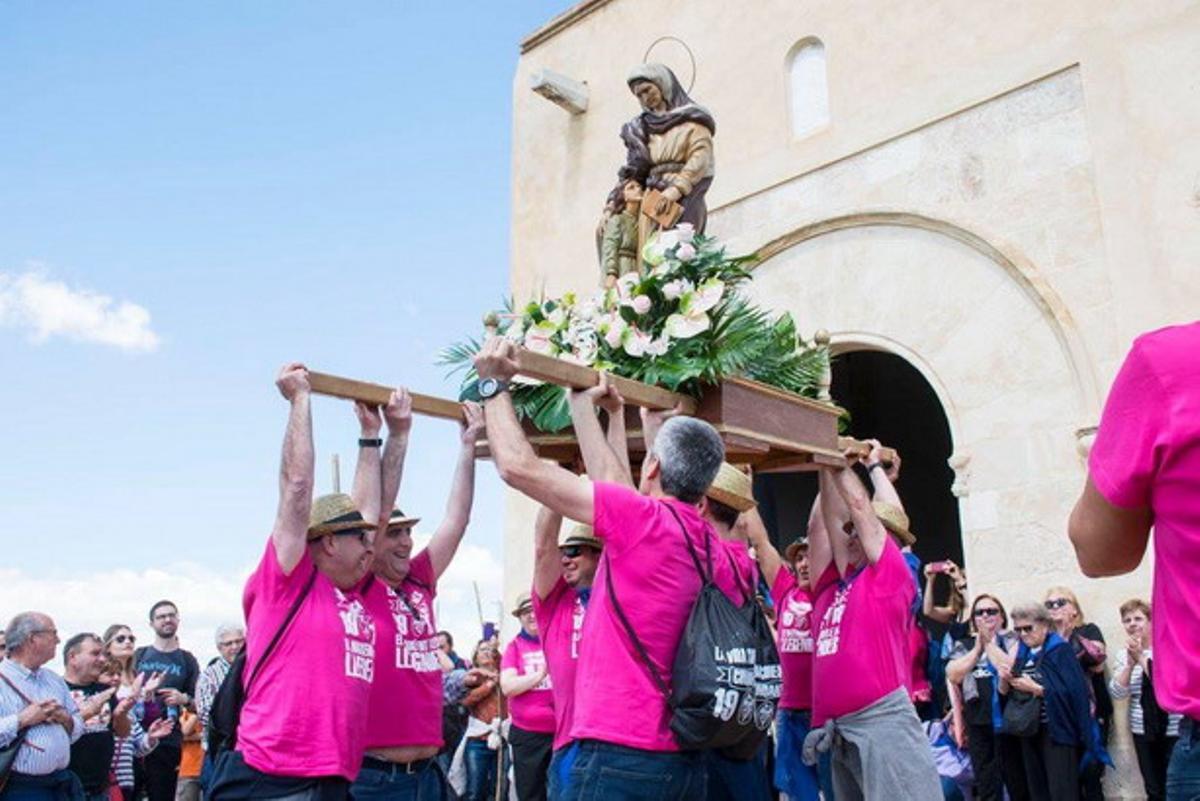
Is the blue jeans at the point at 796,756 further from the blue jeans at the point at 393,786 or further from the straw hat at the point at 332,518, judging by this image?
the straw hat at the point at 332,518

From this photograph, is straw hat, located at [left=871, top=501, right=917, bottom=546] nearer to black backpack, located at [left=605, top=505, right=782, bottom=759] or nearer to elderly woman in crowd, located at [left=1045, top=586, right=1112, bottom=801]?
black backpack, located at [left=605, top=505, right=782, bottom=759]

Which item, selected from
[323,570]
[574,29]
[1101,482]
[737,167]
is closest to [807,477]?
[737,167]

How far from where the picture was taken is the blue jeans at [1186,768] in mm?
2867

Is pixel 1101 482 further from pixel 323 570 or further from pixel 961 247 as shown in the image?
pixel 961 247

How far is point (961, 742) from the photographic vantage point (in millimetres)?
8594

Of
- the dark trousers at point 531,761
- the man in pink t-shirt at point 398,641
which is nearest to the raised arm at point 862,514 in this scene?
the man in pink t-shirt at point 398,641

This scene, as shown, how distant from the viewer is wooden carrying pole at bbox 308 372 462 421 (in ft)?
12.7

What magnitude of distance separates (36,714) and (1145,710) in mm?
6798

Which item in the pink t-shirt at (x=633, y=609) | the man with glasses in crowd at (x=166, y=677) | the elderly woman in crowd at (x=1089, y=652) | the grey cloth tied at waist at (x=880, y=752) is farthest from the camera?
the man with glasses in crowd at (x=166, y=677)

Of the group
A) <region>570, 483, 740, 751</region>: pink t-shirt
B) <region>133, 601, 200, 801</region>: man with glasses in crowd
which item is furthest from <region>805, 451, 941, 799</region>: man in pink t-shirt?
<region>133, 601, 200, 801</region>: man with glasses in crowd

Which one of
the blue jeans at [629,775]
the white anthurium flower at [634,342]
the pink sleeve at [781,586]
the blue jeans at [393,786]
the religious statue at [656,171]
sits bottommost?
the blue jeans at [393,786]

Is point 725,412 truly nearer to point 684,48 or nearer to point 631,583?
point 631,583

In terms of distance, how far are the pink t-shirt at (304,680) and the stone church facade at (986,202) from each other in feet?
21.0

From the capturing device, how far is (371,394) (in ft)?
13.1
